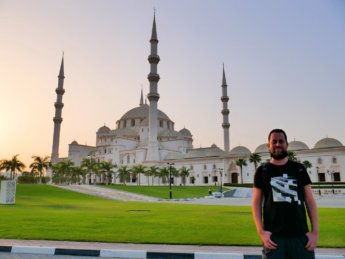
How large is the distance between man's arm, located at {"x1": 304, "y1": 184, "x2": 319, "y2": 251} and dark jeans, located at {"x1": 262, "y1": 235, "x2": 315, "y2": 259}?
5 cm

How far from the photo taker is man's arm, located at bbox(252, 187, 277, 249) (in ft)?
10.8

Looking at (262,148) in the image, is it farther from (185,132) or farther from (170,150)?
(185,132)

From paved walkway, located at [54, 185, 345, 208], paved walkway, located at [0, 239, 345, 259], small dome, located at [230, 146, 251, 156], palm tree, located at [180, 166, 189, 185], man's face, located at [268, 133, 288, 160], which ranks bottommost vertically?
paved walkway, located at [54, 185, 345, 208]

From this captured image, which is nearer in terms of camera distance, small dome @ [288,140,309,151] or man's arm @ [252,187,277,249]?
man's arm @ [252,187,277,249]

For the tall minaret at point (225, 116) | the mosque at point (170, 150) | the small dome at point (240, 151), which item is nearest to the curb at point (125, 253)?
the mosque at point (170, 150)

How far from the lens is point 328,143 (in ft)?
199

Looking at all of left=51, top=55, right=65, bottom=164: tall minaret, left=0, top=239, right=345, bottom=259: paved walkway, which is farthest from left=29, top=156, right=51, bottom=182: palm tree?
left=0, top=239, right=345, bottom=259: paved walkway

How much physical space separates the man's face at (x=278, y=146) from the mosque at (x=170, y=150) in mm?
43162

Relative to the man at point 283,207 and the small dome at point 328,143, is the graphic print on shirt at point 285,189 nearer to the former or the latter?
the man at point 283,207

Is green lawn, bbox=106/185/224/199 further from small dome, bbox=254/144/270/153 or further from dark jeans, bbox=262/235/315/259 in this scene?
dark jeans, bbox=262/235/315/259

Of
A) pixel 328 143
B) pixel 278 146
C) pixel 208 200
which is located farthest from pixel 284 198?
pixel 328 143

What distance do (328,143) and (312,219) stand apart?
63.2 m

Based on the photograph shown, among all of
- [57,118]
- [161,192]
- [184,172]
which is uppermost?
[57,118]

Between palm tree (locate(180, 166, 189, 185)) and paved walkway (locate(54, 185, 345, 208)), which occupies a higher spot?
palm tree (locate(180, 166, 189, 185))
